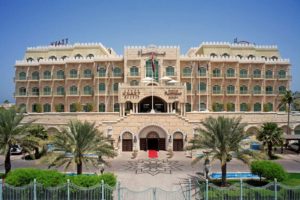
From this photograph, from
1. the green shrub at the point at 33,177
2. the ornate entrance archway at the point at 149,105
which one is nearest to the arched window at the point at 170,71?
the ornate entrance archway at the point at 149,105

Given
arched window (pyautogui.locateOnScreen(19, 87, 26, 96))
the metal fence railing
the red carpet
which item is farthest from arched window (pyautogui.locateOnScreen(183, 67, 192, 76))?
the metal fence railing

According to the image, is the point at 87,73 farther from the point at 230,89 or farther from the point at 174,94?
the point at 230,89

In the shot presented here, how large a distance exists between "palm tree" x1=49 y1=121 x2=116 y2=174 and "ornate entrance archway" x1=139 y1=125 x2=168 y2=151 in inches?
681

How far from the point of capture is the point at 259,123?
44719 millimetres

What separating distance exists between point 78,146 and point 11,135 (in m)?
6.57

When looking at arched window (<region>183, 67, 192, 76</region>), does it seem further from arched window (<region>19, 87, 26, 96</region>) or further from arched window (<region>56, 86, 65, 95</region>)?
arched window (<region>19, 87, 26, 96</region>)

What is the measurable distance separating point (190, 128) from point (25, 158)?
74.0 feet

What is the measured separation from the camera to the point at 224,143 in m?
22.8

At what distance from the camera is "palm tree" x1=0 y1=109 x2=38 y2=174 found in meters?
24.4

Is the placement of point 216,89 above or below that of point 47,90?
above

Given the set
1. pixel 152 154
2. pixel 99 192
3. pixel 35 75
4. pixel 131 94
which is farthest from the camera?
pixel 35 75

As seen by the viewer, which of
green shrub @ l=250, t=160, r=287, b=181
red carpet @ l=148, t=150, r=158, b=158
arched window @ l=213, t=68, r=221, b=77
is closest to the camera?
green shrub @ l=250, t=160, r=287, b=181

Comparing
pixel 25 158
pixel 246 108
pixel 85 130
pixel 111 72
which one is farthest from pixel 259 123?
pixel 25 158

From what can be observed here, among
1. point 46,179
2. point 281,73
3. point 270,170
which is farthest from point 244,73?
point 46,179
